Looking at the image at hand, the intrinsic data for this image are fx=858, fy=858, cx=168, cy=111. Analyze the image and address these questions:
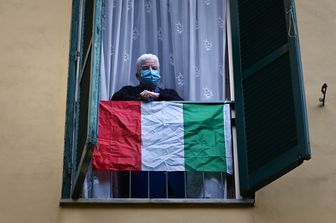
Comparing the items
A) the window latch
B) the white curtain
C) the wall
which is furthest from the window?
the window latch

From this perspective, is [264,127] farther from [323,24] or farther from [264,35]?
[323,24]

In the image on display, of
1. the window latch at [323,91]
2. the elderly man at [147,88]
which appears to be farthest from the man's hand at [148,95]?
the window latch at [323,91]

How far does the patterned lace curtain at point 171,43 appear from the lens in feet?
25.7

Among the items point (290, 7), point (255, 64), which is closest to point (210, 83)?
point (255, 64)

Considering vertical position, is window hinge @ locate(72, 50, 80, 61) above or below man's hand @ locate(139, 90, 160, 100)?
above

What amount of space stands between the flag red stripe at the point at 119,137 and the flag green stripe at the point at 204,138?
42 centimetres

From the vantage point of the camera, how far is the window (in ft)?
21.4

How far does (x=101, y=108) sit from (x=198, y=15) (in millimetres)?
1485

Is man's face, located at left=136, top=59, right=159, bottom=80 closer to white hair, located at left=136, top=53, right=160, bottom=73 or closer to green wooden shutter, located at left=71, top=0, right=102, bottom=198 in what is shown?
white hair, located at left=136, top=53, right=160, bottom=73

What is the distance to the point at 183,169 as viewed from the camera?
7.21m

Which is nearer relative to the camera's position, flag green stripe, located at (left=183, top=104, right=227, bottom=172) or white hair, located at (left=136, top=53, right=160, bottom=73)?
flag green stripe, located at (left=183, top=104, right=227, bottom=172)

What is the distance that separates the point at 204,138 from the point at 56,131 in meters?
1.26

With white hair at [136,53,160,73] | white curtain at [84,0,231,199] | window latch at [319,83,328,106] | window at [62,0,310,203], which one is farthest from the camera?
white curtain at [84,0,231,199]

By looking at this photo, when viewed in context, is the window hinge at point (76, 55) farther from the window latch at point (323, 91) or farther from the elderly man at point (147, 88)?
the window latch at point (323, 91)
